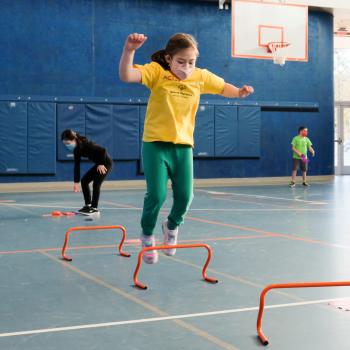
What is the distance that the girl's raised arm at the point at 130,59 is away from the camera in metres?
3.97

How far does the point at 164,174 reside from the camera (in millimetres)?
4438

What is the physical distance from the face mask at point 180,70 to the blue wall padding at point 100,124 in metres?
12.4

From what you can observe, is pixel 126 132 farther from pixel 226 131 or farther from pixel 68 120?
pixel 226 131

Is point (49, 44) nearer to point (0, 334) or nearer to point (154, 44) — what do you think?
point (154, 44)

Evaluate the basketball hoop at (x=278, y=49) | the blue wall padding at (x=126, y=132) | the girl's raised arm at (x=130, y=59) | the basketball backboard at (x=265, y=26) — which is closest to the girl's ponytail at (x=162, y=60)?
the girl's raised arm at (x=130, y=59)

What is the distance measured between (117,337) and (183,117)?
188cm

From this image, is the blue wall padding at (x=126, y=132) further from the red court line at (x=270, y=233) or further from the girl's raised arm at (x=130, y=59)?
the girl's raised arm at (x=130, y=59)

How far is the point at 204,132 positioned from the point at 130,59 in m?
13.9

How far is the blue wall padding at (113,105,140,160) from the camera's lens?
1698 centimetres

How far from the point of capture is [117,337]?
127 inches

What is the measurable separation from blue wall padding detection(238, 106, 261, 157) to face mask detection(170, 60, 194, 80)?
14080 mm

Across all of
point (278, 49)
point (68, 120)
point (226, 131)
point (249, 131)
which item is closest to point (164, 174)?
point (278, 49)

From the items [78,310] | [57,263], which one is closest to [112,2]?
[57,263]

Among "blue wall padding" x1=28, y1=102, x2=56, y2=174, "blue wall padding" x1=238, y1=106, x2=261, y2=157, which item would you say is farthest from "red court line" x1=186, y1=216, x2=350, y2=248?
"blue wall padding" x1=238, y1=106, x2=261, y2=157
